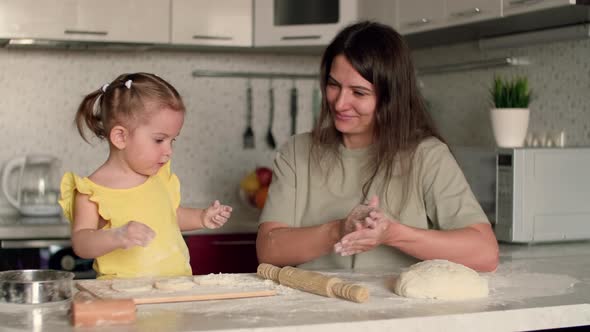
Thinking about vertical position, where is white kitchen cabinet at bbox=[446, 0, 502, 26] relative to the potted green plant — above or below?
above

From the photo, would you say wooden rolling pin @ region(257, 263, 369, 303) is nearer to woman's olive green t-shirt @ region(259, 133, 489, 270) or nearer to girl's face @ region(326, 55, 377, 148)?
woman's olive green t-shirt @ region(259, 133, 489, 270)

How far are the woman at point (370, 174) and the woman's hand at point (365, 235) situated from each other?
0.21 m

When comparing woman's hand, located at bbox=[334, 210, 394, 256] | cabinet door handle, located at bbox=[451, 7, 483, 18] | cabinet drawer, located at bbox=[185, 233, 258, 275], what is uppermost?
cabinet door handle, located at bbox=[451, 7, 483, 18]

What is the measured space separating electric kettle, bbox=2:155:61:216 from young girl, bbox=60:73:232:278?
160cm

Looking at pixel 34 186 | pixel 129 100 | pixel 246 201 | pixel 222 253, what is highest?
pixel 129 100

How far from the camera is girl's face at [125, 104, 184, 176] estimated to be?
1949 millimetres

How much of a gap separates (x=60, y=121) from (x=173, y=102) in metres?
1.99

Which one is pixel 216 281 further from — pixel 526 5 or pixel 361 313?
pixel 526 5

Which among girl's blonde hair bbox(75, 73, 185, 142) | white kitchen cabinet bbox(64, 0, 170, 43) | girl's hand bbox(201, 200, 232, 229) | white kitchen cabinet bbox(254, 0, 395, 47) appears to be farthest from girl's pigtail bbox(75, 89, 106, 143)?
white kitchen cabinet bbox(254, 0, 395, 47)

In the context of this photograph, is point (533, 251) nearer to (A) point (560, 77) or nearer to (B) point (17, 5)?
(A) point (560, 77)

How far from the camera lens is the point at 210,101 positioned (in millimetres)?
4062

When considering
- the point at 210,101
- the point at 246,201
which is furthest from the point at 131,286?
the point at 210,101

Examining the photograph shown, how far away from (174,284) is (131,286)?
0.28ft

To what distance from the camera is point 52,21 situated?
3441 millimetres
